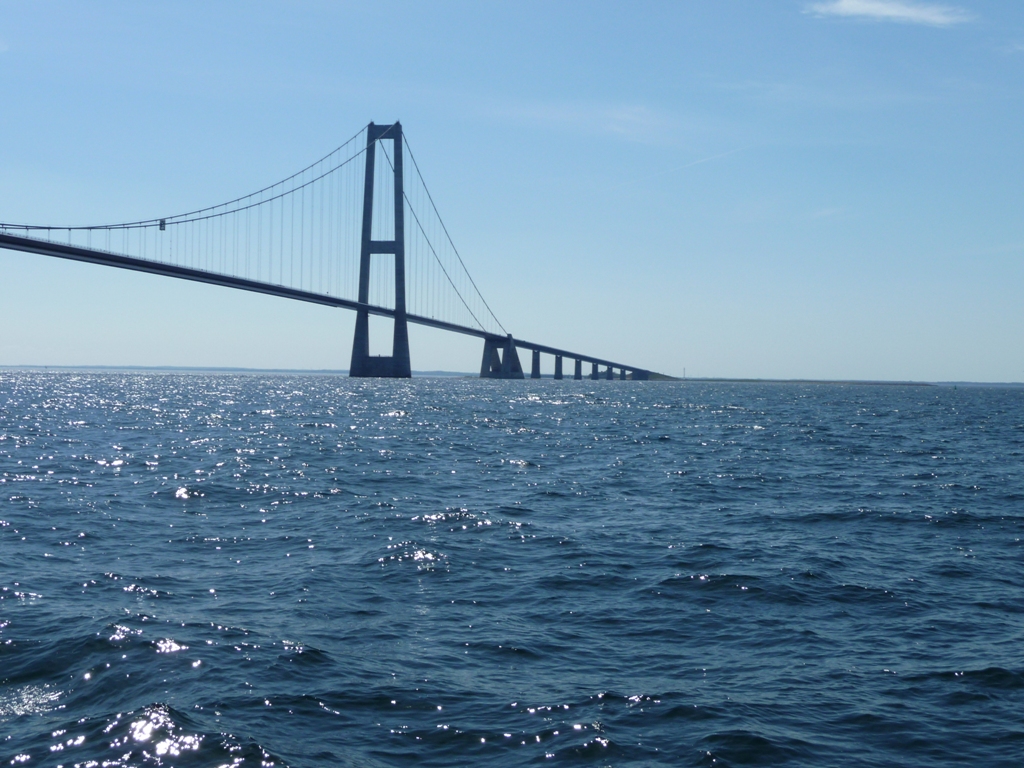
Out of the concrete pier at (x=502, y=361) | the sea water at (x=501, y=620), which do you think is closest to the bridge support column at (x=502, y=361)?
the concrete pier at (x=502, y=361)

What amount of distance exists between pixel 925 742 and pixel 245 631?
219 inches

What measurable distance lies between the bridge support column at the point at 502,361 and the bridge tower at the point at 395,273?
76.9 feet

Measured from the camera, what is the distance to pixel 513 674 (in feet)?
25.1

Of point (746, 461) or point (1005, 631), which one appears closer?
point (1005, 631)

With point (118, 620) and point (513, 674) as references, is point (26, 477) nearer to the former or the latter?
point (118, 620)

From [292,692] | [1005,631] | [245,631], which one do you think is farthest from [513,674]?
[1005,631]

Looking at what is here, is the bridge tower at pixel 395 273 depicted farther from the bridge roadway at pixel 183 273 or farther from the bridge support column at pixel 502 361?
the bridge support column at pixel 502 361

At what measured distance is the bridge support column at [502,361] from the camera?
11956cm

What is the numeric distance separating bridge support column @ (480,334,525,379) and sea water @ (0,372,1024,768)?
98.8 m

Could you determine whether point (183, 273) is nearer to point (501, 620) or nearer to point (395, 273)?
point (395, 273)

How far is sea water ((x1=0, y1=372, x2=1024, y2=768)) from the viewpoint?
21.1ft

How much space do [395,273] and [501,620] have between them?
272 feet

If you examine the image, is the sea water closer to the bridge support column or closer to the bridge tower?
the bridge tower

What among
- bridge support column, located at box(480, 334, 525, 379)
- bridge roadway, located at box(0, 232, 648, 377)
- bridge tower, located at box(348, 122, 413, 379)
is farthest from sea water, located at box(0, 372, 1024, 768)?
bridge support column, located at box(480, 334, 525, 379)
